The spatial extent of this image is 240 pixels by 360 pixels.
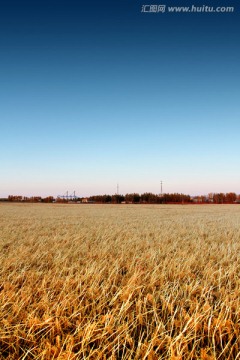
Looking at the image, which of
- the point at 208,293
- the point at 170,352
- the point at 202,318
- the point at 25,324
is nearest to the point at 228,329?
the point at 202,318

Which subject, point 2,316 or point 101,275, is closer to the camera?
point 2,316

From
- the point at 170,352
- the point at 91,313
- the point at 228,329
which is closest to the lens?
the point at 170,352

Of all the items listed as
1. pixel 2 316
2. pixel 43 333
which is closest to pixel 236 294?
pixel 43 333

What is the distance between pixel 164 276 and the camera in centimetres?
399

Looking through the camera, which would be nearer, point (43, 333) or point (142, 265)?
point (43, 333)

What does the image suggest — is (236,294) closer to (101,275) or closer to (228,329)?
(228,329)

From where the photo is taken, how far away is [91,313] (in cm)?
276

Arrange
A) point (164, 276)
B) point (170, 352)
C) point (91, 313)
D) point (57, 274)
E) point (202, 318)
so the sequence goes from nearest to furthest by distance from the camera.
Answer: point (170, 352)
point (202, 318)
point (91, 313)
point (164, 276)
point (57, 274)

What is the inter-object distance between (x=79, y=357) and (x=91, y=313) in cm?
74

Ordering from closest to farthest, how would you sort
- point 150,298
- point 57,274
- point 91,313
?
point 91,313
point 150,298
point 57,274

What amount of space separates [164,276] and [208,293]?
2.96 feet

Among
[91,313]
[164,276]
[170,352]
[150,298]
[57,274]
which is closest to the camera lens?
[170,352]

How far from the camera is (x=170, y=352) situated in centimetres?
201

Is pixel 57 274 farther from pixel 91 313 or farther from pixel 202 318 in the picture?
pixel 202 318
